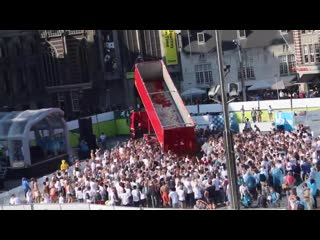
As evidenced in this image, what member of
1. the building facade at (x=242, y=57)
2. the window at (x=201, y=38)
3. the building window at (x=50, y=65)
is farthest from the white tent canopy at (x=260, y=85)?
the building window at (x=50, y=65)

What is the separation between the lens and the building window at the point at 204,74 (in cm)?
4284

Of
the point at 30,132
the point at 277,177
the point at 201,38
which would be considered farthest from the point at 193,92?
the point at 277,177

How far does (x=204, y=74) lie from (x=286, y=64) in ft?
17.2

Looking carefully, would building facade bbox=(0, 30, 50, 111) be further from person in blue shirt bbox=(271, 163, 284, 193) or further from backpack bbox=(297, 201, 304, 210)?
backpack bbox=(297, 201, 304, 210)

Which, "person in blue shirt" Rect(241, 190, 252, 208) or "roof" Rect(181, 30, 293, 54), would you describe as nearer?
"person in blue shirt" Rect(241, 190, 252, 208)

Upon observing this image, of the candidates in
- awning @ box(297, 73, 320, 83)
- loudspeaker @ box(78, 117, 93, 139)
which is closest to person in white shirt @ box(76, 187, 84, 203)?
loudspeaker @ box(78, 117, 93, 139)

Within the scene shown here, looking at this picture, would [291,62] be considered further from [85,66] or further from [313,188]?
[313,188]

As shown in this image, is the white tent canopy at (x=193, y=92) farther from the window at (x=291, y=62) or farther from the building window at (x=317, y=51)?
the building window at (x=317, y=51)

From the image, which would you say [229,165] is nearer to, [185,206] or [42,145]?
[185,206]

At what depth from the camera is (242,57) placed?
41875 mm

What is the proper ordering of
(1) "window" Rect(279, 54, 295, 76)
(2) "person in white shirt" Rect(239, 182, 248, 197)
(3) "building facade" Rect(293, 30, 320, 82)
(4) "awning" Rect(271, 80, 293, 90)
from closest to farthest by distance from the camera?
(2) "person in white shirt" Rect(239, 182, 248, 197)
(4) "awning" Rect(271, 80, 293, 90)
(3) "building facade" Rect(293, 30, 320, 82)
(1) "window" Rect(279, 54, 295, 76)

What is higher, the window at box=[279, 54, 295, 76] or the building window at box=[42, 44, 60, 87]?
the building window at box=[42, 44, 60, 87]

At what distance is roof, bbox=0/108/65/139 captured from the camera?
2464 centimetres
